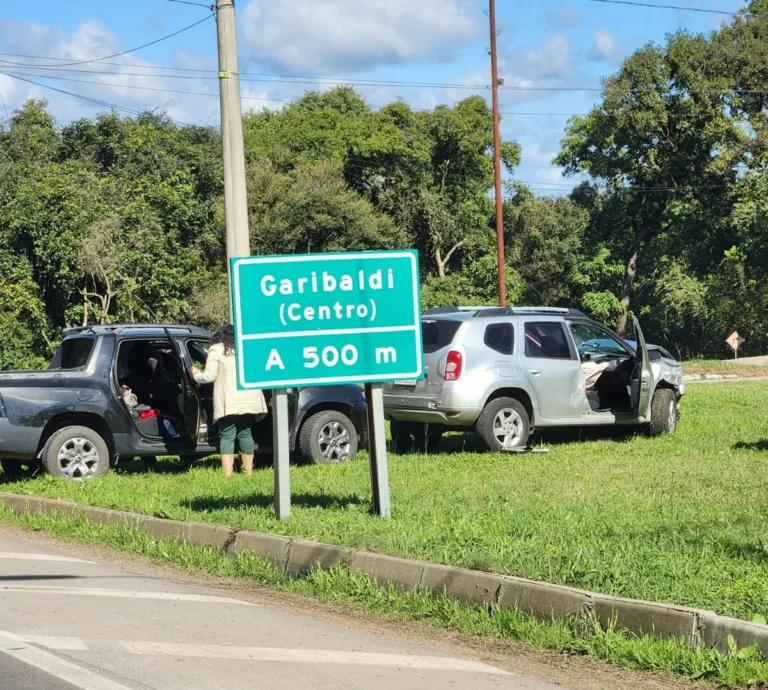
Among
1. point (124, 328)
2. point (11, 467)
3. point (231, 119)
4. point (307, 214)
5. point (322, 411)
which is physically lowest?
point (11, 467)

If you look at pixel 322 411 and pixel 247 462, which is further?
pixel 322 411

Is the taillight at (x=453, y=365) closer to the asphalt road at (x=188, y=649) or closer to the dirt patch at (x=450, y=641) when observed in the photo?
the dirt patch at (x=450, y=641)

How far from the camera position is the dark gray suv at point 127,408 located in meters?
12.2

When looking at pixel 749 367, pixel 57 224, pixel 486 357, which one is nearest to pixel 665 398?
pixel 486 357

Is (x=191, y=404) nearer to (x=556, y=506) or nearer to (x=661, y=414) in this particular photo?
(x=556, y=506)

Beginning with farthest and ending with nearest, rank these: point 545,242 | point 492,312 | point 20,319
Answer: point 545,242
point 20,319
point 492,312

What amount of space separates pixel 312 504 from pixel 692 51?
137 feet

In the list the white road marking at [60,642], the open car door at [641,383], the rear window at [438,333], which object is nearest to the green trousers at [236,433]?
the rear window at [438,333]

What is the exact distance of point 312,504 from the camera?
10.1 m

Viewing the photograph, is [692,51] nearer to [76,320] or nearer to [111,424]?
[76,320]

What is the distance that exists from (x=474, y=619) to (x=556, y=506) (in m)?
3.10

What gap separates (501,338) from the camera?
566 inches

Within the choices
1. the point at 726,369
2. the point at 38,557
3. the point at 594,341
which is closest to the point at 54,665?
the point at 38,557

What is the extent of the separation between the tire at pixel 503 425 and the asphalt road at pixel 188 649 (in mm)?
6662
